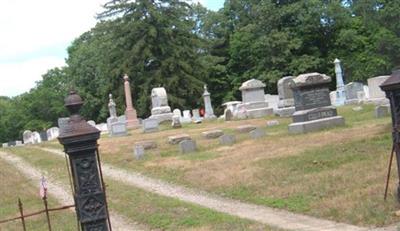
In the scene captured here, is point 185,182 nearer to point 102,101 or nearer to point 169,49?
point 169,49

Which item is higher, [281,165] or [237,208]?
[281,165]

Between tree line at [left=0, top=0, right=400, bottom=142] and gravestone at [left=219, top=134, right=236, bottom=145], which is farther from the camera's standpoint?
tree line at [left=0, top=0, right=400, bottom=142]

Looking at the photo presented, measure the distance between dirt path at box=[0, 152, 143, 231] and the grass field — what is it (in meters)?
2.47

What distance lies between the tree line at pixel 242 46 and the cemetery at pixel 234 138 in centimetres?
14

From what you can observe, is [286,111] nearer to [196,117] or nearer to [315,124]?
[315,124]

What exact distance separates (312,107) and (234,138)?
10.1 feet

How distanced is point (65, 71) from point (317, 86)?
62.5 meters

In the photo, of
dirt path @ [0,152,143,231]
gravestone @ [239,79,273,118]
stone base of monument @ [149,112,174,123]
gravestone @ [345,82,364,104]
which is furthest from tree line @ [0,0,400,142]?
dirt path @ [0,152,143,231]

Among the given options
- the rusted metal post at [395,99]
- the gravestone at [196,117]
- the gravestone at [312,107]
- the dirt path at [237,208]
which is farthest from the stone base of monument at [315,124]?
the gravestone at [196,117]

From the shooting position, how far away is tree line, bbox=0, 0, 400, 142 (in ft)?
179

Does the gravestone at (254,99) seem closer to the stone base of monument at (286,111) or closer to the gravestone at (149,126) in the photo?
the stone base of monument at (286,111)

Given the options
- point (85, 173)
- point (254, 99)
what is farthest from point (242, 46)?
point (85, 173)

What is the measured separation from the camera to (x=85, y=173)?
6949 millimetres

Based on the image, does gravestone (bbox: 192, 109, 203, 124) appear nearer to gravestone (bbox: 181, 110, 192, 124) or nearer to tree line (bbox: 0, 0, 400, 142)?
gravestone (bbox: 181, 110, 192, 124)
